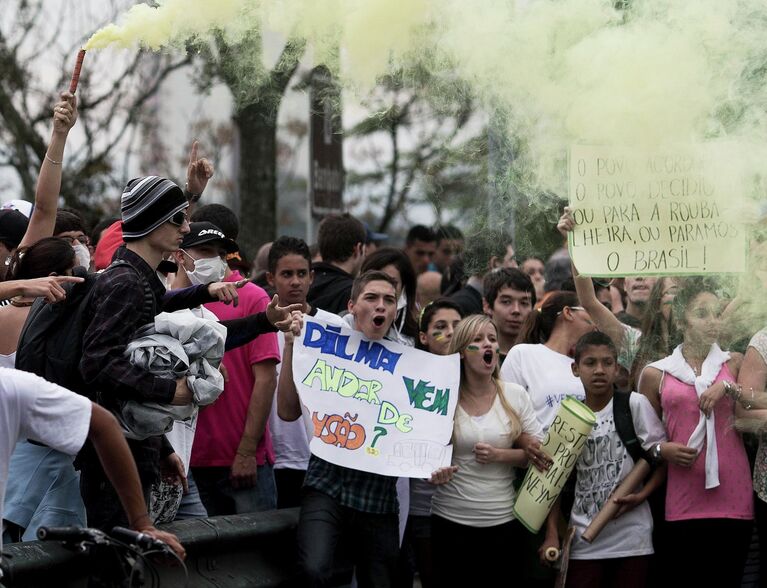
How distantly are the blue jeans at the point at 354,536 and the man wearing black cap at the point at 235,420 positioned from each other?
1.12ft

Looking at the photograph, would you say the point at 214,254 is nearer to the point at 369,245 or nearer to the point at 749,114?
the point at 749,114

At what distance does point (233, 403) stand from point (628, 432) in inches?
86.4

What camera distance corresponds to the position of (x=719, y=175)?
569 centimetres

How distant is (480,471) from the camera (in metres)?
6.51

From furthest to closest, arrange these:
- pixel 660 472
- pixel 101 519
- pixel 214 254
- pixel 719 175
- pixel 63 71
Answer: pixel 63 71, pixel 660 472, pixel 214 254, pixel 719 175, pixel 101 519

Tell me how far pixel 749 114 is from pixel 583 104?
756 mm

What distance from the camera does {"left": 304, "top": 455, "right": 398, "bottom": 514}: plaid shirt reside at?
20.5 feet

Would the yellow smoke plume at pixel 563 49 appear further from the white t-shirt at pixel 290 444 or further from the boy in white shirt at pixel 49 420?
the white t-shirt at pixel 290 444

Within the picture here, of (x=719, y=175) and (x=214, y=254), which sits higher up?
(x=719, y=175)

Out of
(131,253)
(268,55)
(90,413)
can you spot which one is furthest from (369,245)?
(90,413)

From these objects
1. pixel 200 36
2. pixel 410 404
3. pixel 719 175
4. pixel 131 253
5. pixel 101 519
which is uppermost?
pixel 200 36

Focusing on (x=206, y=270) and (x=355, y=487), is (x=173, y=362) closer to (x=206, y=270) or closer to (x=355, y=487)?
(x=206, y=270)

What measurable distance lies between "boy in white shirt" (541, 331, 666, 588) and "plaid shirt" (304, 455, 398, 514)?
0.96 metres

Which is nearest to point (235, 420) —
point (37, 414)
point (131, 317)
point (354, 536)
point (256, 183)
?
point (354, 536)
